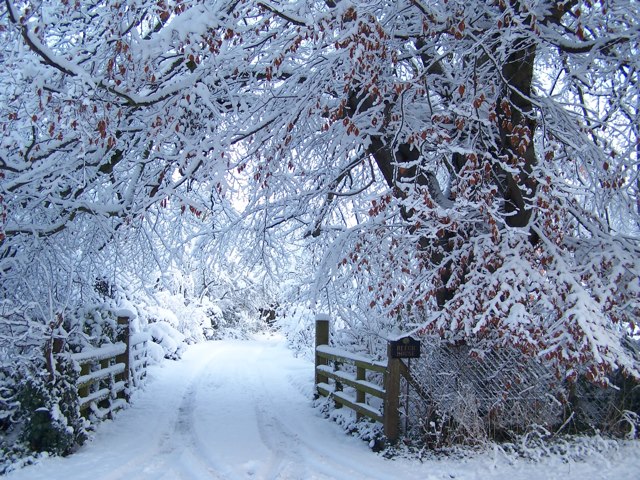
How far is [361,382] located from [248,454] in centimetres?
201

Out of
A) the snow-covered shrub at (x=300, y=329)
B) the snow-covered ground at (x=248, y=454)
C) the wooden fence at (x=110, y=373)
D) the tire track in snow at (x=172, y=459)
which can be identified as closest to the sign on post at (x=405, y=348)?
the snow-covered ground at (x=248, y=454)

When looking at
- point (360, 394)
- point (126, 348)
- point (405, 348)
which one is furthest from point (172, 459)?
point (126, 348)

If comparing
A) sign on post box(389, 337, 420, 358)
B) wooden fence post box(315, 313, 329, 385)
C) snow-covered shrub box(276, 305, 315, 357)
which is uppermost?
sign on post box(389, 337, 420, 358)

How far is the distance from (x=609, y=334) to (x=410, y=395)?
2478 mm

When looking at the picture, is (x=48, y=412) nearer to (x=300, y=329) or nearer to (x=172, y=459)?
(x=172, y=459)

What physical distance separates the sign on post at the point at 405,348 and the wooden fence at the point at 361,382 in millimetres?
111

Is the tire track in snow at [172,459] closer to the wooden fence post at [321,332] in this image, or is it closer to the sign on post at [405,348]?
the sign on post at [405,348]

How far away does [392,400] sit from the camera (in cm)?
657

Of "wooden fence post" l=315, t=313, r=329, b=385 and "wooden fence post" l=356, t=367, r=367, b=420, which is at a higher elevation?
"wooden fence post" l=315, t=313, r=329, b=385

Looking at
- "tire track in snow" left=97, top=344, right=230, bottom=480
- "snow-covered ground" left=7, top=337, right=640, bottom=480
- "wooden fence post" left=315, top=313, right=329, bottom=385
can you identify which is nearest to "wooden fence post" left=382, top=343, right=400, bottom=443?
"snow-covered ground" left=7, top=337, right=640, bottom=480

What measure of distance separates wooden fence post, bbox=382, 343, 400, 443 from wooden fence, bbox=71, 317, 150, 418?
403 cm

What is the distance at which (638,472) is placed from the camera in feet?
18.2

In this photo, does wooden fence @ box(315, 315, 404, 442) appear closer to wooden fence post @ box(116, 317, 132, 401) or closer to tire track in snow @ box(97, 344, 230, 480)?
tire track in snow @ box(97, 344, 230, 480)

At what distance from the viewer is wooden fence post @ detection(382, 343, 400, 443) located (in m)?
6.55
